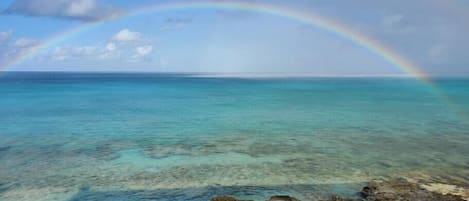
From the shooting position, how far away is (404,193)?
1157 cm

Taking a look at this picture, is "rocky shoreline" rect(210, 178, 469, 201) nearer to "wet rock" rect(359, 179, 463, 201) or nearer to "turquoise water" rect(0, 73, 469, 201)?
"wet rock" rect(359, 179, 463, 201)

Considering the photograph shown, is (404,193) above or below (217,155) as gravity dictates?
above

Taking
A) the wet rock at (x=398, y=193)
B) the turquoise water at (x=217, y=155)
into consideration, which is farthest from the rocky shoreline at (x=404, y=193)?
the turquoise water at (x=217, y=155)

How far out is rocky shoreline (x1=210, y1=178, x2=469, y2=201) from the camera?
11.0 m

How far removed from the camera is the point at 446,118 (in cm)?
3195

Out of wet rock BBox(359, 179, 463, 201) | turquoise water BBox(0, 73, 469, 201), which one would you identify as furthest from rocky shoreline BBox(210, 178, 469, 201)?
turquoise water BBox(0, 73, 469, 201)

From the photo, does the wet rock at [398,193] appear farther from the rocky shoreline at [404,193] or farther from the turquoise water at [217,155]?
the turquoise water at [217,155]

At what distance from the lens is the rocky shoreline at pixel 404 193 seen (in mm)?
11023

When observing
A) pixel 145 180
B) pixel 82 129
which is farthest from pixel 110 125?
pixel 145 180

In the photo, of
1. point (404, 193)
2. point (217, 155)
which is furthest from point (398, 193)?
point (217, 155)

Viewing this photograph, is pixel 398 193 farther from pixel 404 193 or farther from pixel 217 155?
pixel 217 155

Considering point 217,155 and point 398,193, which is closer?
point 398,193

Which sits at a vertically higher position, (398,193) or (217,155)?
(398,193)

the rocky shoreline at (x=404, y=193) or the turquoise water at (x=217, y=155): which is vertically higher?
the rocky shoreline at (x=404, y=193)
